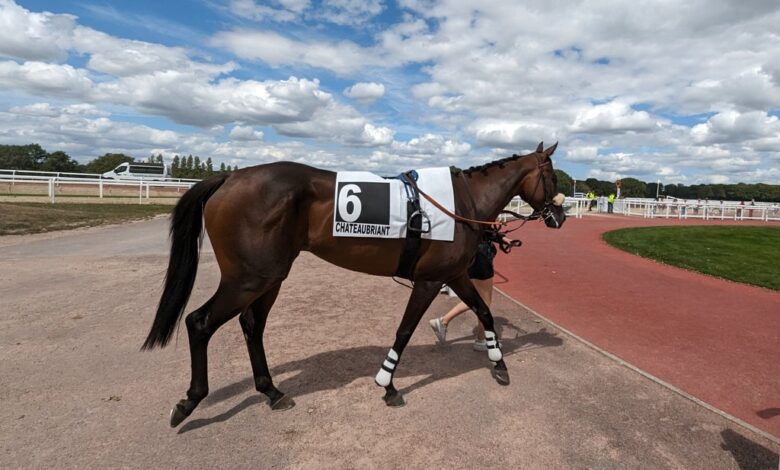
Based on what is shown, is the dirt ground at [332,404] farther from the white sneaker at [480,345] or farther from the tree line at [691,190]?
the tree line at [691,190]

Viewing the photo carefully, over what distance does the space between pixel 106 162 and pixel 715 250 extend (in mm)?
87007

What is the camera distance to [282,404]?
3588mm

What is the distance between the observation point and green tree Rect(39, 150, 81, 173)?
6962cm

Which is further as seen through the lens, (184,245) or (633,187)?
(633,187)

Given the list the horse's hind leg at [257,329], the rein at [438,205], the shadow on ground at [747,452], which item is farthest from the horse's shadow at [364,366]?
the shadow on ground at [747,452]

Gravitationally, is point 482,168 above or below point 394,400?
above

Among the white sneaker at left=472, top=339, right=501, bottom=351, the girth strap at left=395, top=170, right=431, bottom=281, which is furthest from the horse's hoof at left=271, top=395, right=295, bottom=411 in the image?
the white sneaker at left=472, top=339, right=501, bottom=351

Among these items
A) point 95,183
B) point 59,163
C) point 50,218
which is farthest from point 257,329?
point 59,163

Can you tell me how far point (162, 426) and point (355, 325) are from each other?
2864mm

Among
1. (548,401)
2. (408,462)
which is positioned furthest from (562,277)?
(408,462)

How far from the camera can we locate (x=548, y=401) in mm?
3836

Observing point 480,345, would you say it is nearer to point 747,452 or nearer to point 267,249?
point 747,452

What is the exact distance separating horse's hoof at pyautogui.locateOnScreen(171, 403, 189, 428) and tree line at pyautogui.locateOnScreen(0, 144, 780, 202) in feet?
195

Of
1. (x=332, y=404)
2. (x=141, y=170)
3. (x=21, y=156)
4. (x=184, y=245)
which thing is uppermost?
(x=21, y=156)
